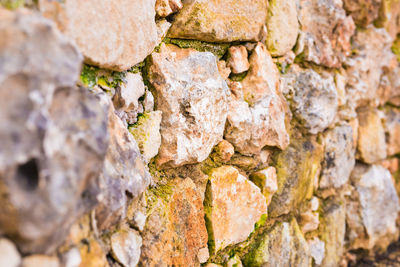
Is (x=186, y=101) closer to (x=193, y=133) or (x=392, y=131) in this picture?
(x=193, y=133)

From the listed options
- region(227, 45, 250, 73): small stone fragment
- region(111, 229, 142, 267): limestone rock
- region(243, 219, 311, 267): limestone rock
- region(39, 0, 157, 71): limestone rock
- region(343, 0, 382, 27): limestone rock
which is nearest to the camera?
region(39, 0, 157, 71): limestone rock

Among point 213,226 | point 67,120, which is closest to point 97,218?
point 67,120

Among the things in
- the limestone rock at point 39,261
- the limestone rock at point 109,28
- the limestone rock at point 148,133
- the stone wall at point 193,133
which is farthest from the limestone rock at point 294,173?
the limestone rock at point 39,261

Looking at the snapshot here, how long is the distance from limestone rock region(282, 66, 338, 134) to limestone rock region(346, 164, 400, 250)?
538mm

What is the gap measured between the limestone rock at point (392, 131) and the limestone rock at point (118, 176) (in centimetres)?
182

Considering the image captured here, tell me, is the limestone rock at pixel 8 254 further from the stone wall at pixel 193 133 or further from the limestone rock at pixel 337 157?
the limestone rock at pixel 337 157

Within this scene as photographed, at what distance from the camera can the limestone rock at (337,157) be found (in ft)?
4.87

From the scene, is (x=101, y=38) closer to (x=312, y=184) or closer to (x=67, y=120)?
(x=67, y=120)

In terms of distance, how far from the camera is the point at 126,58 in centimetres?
69

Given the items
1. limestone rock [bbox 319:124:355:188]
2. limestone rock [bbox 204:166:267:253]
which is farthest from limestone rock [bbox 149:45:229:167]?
limestone rock [bbox 319:124:355:188]

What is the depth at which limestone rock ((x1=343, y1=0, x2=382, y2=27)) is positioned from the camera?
1.60 metres

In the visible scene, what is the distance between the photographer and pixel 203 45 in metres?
0.95

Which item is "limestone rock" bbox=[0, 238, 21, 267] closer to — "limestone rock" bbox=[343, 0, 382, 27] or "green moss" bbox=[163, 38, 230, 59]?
"green moss" bbox=[163, 38, 230, 59]

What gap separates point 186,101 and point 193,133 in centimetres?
8
